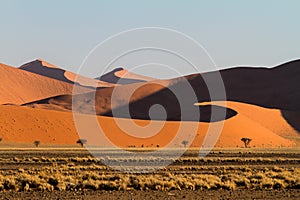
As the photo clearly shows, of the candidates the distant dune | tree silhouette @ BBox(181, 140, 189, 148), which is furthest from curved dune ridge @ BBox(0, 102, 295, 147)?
tree silhouette @ BBox(181, 140, 189, 148)

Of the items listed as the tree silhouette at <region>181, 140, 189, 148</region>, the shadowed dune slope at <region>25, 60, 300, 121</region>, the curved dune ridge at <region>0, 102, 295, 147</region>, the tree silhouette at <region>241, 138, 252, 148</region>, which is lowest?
the tree silhouette at <region>181, 140, 189, 148</region>

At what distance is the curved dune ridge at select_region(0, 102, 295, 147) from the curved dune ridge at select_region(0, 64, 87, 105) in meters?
59.9

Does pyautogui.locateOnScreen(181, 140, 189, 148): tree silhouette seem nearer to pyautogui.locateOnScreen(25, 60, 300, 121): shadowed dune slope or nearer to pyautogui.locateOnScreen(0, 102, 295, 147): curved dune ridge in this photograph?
pyautogui.locateOnScreen(0, 102, 295, 147): curved dune ridge

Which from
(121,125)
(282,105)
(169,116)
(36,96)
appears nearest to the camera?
(121,125)

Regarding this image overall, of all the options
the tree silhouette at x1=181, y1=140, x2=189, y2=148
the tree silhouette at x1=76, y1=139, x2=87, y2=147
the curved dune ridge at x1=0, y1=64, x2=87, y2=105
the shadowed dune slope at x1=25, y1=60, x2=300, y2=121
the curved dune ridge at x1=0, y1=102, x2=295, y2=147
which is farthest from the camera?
the curved dune ridge at x1=0, y1=64, x2=87, y2=105

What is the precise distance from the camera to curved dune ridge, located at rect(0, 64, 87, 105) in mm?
172363

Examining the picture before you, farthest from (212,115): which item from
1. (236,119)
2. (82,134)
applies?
(82,134)

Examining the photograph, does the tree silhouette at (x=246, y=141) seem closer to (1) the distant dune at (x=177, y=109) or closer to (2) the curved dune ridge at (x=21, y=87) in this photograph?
(1) the distant dune at (x=177, y=109)

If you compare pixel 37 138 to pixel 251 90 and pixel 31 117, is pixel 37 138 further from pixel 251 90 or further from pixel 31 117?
pixel 251 90

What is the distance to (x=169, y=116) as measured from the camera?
134125mm

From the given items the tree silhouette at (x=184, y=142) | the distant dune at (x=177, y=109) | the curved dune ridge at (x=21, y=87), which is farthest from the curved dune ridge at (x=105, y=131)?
the curved dune ridge at (x=21, y=87)

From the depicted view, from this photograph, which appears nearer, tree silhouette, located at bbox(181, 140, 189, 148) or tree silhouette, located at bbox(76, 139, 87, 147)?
tree silhouette, located at bbox(181, 140, 189, 148)

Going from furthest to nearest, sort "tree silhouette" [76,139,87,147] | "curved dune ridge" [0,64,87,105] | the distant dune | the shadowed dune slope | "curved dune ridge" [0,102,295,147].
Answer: "curved dune ridge" [0,64,87,105], the shadowed dune slope, the distant dune, "curved dune ridge" [0,102,295,147], "tree silhouette" [76,139,87,147]

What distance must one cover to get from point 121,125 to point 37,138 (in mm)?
21089
